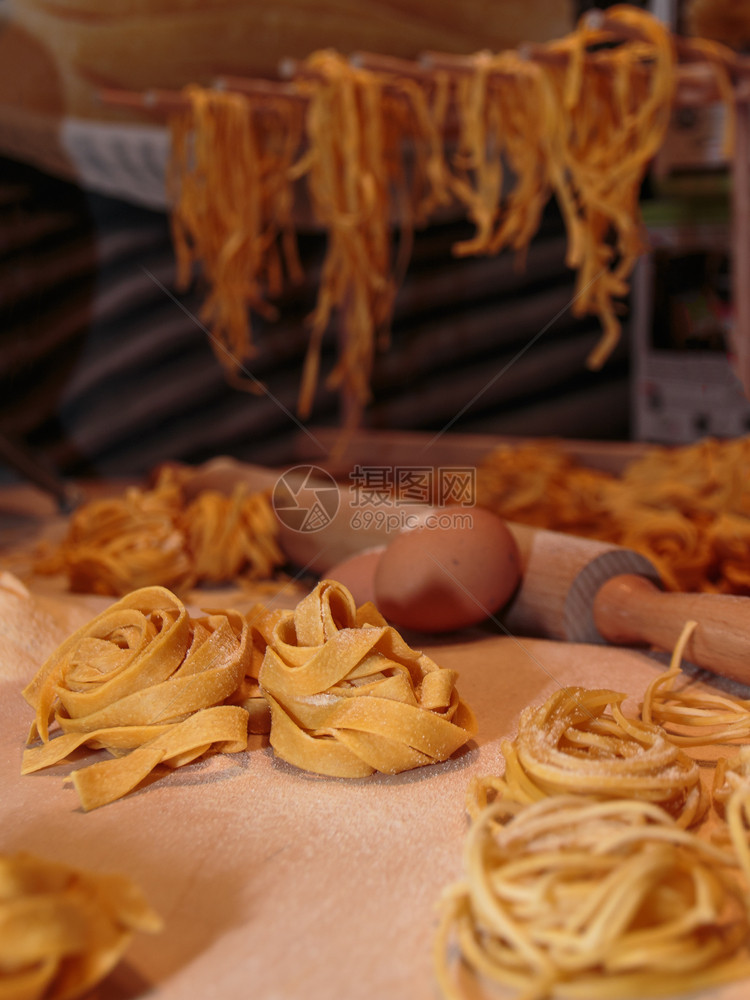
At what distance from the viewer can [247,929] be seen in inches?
29.7

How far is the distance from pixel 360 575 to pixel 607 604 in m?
0.42

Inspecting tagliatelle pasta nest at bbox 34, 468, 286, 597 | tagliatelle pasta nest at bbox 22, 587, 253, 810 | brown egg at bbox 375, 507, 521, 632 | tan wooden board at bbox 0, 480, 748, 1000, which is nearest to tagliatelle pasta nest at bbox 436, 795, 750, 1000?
tan wooden board at bbox 0, 480, 748, 1000

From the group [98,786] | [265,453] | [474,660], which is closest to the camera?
[98,786]

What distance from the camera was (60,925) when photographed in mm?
661

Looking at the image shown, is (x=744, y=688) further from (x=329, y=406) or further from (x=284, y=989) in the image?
(x=329, y=406)

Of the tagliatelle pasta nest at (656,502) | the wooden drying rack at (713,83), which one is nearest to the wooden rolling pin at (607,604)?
the tagliatelle pasta nest at (656,502)

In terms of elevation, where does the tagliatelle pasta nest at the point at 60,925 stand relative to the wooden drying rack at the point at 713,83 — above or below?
below

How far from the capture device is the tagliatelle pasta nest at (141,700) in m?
1.01

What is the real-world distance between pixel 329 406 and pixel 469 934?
332cm

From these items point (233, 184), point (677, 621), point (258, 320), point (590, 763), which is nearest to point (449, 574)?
point (677, 621)

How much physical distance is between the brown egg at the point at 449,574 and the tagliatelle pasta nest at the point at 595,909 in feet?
1.97

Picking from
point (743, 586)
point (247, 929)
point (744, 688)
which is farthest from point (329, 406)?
point (247, 929)

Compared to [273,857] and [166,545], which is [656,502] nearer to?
[166,545]

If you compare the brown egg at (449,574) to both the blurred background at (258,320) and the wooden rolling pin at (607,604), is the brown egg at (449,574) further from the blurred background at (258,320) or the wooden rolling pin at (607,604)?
the blurred background at (258,320)
